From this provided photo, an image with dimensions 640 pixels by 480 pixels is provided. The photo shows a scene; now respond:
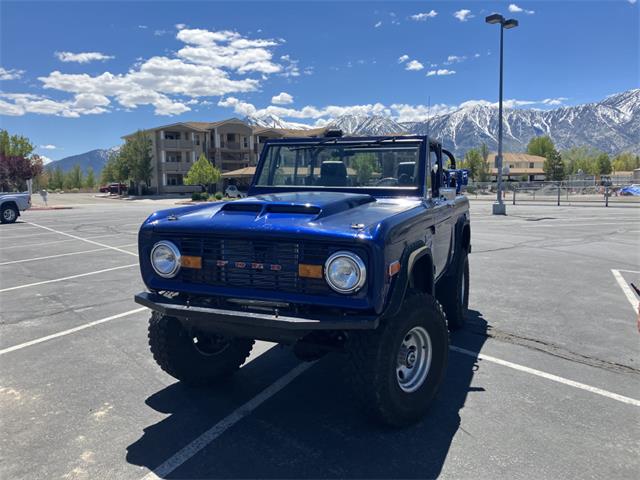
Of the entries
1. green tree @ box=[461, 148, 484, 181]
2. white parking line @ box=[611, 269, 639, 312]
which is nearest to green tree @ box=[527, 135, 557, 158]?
green tree @ box=[461, 148, 484, 181]

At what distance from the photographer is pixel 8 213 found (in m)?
21.3

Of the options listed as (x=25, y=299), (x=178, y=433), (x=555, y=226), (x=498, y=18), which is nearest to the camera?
(x=178, y=433)

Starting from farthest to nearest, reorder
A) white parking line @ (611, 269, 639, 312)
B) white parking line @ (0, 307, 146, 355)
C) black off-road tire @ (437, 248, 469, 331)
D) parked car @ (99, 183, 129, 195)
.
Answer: parked car @ (99, 183, 129, 195) → white parking line @ (611, 269, 639, 312) → black off-road tire @ (437, 248, 469, 331) → white parking line @ (0, 307, 146, 355)

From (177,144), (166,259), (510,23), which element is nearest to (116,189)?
(177,144)

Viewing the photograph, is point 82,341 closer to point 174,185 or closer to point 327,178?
point 327,178

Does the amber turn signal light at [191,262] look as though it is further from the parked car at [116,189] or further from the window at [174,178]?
the parked car at [116,189]

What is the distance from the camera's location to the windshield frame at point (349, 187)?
4.50 m

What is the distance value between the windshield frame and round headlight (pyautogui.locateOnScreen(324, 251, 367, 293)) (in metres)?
1.67

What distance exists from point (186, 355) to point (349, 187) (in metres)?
2.09

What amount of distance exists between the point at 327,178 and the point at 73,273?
21.2ft

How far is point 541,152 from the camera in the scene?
130m

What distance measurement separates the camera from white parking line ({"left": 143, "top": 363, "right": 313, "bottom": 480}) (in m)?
2.95

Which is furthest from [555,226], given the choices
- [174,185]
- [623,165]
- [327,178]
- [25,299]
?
[623,165]

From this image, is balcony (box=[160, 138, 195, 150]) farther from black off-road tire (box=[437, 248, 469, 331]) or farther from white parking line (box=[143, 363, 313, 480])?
white parking line (box=[143, 363, 313, 480])
